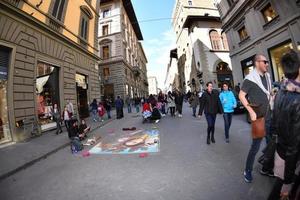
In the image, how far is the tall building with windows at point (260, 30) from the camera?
12180 mm

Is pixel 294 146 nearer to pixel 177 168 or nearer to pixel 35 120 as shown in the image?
pixel 177 168

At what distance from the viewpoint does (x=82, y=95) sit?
58.6 ft

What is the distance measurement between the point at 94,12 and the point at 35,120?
1334 centimetres

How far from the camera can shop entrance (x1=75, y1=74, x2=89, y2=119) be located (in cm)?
1700

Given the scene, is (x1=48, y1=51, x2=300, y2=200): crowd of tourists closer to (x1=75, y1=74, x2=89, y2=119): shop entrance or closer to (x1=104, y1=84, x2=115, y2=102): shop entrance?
(x1=75, y1=74, x2=89, y2=119): shop entrance

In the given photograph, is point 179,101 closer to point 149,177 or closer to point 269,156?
point 149,177

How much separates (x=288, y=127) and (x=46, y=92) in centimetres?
1313

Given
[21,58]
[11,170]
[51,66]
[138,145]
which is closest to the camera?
[11,170]

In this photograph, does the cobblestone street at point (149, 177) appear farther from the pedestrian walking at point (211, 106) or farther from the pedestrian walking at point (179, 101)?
the pedestrian walking at point (179, 101)

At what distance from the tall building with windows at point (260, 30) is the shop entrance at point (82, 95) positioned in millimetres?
13075

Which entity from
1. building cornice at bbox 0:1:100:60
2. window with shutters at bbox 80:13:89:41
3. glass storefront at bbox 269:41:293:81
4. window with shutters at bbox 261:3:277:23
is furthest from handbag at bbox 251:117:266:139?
window with shutters at bbox 80:13:89:41

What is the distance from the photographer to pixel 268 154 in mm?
3717

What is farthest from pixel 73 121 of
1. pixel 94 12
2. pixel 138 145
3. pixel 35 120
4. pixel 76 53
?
pixel 94 12

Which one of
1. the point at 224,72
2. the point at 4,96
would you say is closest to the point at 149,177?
the point at 4,96
